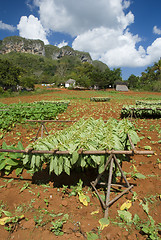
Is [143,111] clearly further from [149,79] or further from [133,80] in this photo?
[133,80]

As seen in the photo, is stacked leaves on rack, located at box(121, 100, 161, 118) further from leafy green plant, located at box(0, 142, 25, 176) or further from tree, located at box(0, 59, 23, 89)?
tree, located at box(0, 59, 23, 89)

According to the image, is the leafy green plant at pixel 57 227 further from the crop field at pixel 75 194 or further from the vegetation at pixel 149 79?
the vegetation at pixel 149 79

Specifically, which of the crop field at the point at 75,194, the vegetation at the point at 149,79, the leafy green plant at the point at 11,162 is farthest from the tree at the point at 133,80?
the leafy green plant at the point at 11,162

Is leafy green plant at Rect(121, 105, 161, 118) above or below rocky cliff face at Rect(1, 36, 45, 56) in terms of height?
below

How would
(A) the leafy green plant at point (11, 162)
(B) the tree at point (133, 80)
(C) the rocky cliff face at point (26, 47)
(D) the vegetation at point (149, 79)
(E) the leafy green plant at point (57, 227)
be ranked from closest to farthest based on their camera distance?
(E) the leafy green plant at point (57, 227) < (A) the leafy green plant at point (11, 162) < (D) the vegetation at point (149, 79) < (B) the tree at point (133, 80) < (C) the rocky cliff face at point (26, 47)

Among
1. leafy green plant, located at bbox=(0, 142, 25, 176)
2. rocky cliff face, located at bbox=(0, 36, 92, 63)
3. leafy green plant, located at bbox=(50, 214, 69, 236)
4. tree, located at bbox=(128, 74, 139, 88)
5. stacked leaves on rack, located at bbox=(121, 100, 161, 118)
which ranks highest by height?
rocky cliff face, located at bbox=(0, 36, 92, 63)

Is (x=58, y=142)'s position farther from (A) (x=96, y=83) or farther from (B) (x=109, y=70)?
(B) (x=109, y=70)

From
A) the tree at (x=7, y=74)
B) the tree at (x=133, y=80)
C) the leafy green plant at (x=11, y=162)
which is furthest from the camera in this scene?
the tree at (x=133, y=80)

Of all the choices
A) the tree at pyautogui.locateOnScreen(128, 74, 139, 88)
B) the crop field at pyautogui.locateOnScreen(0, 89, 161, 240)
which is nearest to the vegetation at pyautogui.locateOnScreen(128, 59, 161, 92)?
the tree at pyautogui.locateOnScreen(128, 74, 139, 88)

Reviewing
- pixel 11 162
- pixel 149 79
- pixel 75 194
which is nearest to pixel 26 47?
pixel 149 79

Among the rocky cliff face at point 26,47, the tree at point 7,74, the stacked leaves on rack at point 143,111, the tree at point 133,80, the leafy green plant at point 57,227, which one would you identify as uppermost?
the rocky cliff face at point 26,47

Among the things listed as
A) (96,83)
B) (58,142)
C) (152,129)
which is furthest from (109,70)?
(58,142)

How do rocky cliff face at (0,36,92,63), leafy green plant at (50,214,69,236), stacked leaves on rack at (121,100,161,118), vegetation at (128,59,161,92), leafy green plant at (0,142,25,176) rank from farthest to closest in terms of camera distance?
rocky cliff face at (0,36,92,63) < vegetation at (128,59,161,92) < stacked leaves on rack at (121,100,161,118) < leafy green plant at (0,142,25,176) < leafy green plant at (50,214,69,236)

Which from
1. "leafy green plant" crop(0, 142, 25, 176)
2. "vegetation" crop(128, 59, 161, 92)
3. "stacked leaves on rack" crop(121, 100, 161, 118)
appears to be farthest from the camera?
"vegetation" crop(128, 59, 161, 92)
